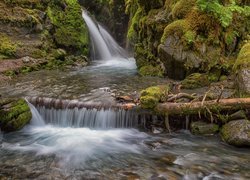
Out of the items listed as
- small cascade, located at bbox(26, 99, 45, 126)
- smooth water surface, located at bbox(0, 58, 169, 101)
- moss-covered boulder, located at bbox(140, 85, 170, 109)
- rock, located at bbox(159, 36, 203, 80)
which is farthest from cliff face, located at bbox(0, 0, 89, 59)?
moss-covered boulder, located at bbox(140, 85, 170, 109)

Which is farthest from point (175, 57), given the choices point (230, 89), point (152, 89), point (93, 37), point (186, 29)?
point (93, 37)

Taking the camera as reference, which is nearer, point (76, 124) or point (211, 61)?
point (76, 124)

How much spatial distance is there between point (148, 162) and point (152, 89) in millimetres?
2199

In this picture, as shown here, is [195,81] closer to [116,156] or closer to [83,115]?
[83,115]

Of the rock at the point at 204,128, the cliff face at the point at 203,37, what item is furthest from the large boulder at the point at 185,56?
the rock at the point at 204,128

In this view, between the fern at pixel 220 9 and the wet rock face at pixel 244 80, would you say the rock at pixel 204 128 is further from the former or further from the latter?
the fern at pixel 220 9

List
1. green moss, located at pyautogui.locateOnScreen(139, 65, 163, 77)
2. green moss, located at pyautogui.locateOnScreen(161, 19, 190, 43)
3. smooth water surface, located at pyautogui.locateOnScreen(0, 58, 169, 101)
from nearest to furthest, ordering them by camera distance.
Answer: smooth water surface, located at pyautogui.locateOnScreen(0, 58, 169, 101) → green moss, located at pyautogui.locateOnScreen(161, 19, 190, 43) → green moss, located at pyautogui.locateOnScreen(139, 65, 163, 77)

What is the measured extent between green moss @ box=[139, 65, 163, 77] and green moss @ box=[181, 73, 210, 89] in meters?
1.85

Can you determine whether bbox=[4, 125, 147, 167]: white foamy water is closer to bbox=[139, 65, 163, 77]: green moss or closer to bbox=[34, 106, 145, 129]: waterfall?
bbox=[34, 106, 145, 129]: waterfall

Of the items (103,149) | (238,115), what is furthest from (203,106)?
(103,149)

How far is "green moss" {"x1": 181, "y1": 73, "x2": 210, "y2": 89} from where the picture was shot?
976cm

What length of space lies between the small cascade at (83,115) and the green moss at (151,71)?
4.36 meters

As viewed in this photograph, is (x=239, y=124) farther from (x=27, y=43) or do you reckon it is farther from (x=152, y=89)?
(x=27, y=43)

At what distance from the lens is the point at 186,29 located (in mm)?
10477
